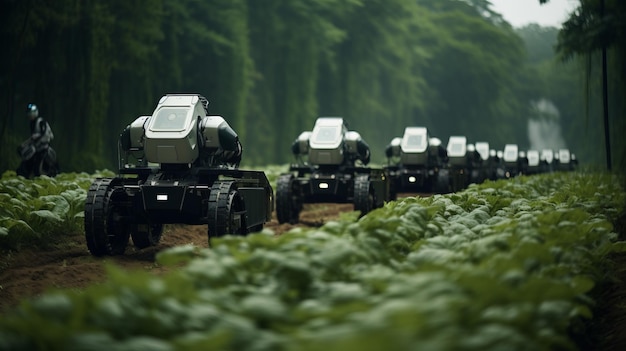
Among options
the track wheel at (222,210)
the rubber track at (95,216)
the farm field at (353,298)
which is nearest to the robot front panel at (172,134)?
the track wheel at (222,210)

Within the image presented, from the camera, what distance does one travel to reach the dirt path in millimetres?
9258

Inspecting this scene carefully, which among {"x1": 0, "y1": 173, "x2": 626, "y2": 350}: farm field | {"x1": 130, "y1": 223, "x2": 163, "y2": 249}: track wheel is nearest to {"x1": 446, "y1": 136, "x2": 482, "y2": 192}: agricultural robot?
{"x1": 130, "y1": 223, "x2": 163, "y2": 249}: track wheel

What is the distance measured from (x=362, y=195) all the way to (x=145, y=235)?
5668 mm

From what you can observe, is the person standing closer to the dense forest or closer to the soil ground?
the dense forest

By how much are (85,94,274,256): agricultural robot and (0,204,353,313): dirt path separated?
32 centimetres

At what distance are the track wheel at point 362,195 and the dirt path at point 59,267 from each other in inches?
155

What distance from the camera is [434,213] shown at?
9.06 metres

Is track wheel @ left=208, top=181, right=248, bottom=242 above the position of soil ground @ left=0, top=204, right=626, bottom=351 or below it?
above

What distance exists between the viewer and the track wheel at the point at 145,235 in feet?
41.2

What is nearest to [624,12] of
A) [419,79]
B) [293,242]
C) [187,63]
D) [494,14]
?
[293,242]

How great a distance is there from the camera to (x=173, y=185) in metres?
11.3

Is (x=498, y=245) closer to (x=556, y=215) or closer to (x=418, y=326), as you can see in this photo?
(x=556, y=215)

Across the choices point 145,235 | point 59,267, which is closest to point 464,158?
point 145,235

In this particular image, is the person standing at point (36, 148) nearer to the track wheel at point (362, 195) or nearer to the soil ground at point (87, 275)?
the soil ground at point (87, 275)
